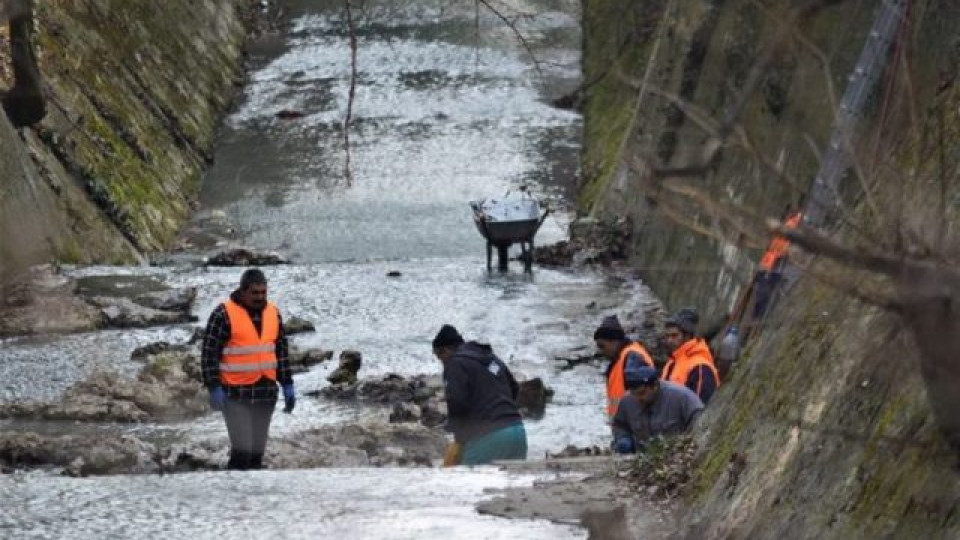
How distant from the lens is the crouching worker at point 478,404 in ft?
38.0

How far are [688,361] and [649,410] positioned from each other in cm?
89

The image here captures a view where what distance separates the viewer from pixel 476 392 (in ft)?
38.0

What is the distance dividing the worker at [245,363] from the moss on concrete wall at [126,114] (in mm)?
11000

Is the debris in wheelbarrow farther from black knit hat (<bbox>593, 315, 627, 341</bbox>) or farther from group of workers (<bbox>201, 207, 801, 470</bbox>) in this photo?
black knit hat (<bbox>593, 315, 627, 341</bbox>)

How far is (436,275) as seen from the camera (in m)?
25.5

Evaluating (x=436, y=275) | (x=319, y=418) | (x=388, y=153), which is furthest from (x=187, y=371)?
(x=388, y=153)

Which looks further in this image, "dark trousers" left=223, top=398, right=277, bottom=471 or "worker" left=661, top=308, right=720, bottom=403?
"dark trousers" left=223, top=398, right=277, bottom=471

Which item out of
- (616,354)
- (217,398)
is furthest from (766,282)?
(217,398)

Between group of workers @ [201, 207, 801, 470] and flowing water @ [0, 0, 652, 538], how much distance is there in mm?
823

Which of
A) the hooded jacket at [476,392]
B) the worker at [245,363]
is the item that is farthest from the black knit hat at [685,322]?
the worker at [245,363]

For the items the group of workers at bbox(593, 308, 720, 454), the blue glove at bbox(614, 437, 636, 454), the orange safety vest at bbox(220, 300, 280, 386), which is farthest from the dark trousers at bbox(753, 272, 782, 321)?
the orange safety vest at bbox(220, 300, 280, 386)

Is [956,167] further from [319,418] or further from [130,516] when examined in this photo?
[319,418]

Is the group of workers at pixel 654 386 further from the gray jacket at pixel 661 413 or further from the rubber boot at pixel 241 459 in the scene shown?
the rubber boot at pixel 241 459

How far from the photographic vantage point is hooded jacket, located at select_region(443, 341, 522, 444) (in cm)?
1158
